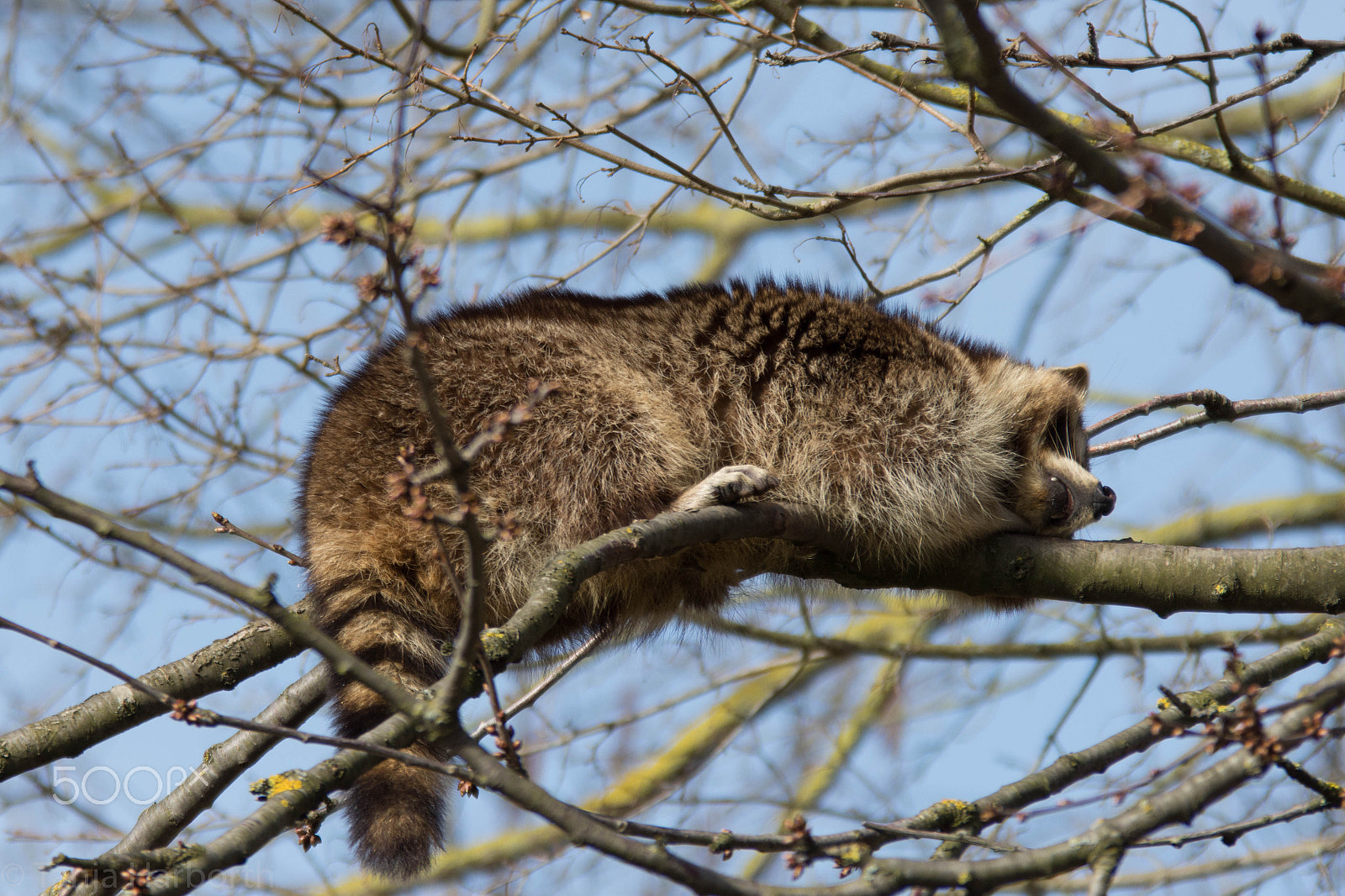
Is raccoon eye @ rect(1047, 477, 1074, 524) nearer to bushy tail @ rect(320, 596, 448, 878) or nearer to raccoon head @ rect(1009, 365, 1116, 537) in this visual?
raccoon head @ rect(1009, 365, 1116, 537)

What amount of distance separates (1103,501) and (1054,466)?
0.78ft

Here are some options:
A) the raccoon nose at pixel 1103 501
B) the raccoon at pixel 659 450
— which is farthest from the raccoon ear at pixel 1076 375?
the raccoon nose at pixel 1103 501

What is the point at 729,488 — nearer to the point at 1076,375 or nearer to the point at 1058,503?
the point at 1058,503

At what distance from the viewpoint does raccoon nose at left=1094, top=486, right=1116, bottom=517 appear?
456 cm

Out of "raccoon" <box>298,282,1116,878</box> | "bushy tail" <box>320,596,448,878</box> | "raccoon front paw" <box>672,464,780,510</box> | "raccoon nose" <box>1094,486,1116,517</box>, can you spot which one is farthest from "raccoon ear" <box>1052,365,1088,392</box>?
"bushy tail" <box>320,596,448,878</box>

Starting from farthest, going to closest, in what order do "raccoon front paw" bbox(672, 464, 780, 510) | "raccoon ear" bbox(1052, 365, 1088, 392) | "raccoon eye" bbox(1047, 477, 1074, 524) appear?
1. "raccoon ear" bbox(1052, 365, 1088, 392)
2. "raccoon eye" bbox(1047, 477, 1074, 524)
3. "raccoon front paw" bbox(672, 464, 780, 510)

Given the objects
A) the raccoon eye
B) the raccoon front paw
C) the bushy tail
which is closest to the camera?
the bushy tail

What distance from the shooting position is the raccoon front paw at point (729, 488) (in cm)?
364

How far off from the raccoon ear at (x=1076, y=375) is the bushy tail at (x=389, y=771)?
3053 millimetres

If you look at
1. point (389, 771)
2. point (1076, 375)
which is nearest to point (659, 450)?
point (389, 771)

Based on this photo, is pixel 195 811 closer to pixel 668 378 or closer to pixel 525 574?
pixel 525 574

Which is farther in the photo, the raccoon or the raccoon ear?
the raccoon ear

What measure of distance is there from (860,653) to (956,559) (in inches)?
94.3

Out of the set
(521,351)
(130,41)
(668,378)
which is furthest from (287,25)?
(668,378)
